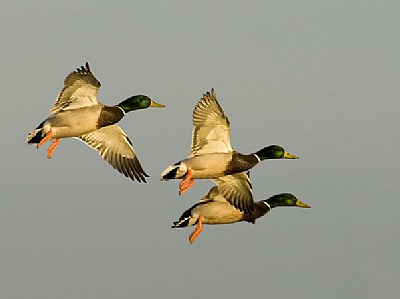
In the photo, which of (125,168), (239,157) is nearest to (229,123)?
(239,157)

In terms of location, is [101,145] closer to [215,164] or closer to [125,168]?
[125,168]

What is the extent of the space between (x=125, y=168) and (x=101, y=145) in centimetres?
101

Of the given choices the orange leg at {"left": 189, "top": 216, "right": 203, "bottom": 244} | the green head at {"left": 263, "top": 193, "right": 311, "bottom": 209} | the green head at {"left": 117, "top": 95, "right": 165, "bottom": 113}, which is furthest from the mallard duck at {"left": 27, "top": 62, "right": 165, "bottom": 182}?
the green head at {"left": 263, "top": 193, "right": 311, "bottom": 209}

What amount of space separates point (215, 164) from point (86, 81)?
4.44 meters

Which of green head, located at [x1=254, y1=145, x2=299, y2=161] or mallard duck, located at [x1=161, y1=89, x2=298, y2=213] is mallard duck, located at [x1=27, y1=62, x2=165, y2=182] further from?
green head, located at [x1=254, y1=145, x2=299, y2=161]

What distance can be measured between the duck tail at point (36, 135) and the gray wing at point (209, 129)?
173 inches

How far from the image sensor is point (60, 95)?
4481cm

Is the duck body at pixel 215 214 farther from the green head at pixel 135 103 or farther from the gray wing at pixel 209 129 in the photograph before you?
the green head at pixel 135 103

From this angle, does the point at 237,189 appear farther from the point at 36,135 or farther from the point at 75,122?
the point at 36,135

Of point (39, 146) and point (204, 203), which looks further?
point (204, 203)

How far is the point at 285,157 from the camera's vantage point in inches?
1875

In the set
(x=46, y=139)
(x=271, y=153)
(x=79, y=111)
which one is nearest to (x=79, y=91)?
(x=79, y=111)

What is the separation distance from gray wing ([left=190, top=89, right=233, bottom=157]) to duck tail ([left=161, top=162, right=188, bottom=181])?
898 millimetres

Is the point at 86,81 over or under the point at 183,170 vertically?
over
